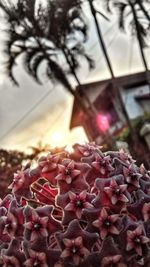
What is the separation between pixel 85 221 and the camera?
2.38 meters

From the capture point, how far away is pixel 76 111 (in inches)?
1347

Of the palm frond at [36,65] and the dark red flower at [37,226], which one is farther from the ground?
the palm frond at [36,65]

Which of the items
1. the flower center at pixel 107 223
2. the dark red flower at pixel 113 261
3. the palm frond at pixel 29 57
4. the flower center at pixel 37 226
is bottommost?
the dark red flower at pixel 113 261

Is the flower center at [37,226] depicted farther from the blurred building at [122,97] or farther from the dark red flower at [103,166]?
the blurred building at [122,97]

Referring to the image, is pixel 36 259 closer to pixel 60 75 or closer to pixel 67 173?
pixel 67 173

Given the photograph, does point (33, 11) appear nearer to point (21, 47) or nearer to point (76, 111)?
point (21, 47)

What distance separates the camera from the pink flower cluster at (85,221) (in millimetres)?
2299

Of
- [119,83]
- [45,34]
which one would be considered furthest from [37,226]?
[119,83]

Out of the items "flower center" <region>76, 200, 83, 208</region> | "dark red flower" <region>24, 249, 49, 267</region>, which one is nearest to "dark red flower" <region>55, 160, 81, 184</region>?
"flower center" <region>76, 200, 83, 208</region>

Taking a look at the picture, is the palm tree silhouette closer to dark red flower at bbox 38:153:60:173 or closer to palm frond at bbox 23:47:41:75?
palm frond at bbox 23:47:41:75

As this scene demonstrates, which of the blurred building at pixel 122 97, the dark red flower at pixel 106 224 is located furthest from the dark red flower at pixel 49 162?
the blurred building at pixel 122 97

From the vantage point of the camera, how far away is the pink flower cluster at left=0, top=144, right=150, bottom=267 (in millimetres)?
2299

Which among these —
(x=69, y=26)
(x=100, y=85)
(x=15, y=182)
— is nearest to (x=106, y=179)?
(x=15, y=182)

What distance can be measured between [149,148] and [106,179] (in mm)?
13430
